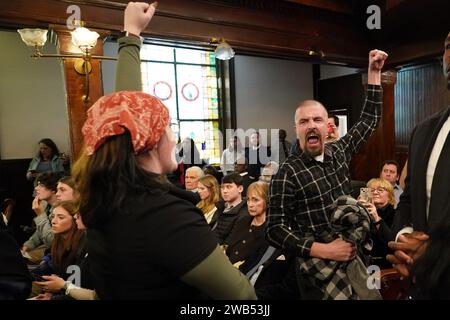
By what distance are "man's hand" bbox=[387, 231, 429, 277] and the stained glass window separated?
6.43m

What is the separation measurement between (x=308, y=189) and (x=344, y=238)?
0.86ft

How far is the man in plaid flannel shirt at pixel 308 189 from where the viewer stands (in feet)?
5.04

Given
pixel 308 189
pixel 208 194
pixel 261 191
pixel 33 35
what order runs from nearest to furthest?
pixel 308 189 < pixel 261 191 < pixel 33 35 < pixel 208 194

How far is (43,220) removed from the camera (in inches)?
125

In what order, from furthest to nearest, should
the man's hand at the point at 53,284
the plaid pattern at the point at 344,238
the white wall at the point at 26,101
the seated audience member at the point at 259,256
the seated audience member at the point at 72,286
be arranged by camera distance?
the white wall at the point at 26,101, the seated audience member at the point at 259,256, the man's hand at the point at 53,284, the seated audience member at the point at 72,286, the plaid pattern at the point at 344,238

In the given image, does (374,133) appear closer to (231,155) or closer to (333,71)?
(231,155)

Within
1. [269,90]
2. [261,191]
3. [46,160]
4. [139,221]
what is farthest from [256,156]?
[139,221]

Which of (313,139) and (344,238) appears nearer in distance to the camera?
(344,238)

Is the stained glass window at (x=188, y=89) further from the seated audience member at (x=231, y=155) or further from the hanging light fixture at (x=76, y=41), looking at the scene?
the hanging light fixture at (x=76, y=41)

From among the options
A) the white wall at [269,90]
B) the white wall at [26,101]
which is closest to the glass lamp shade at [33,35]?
the white wall at [26,101]

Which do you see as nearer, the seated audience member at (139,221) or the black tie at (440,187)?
the seated audience member at (139,221)

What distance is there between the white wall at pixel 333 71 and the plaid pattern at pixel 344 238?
6.75 meters
